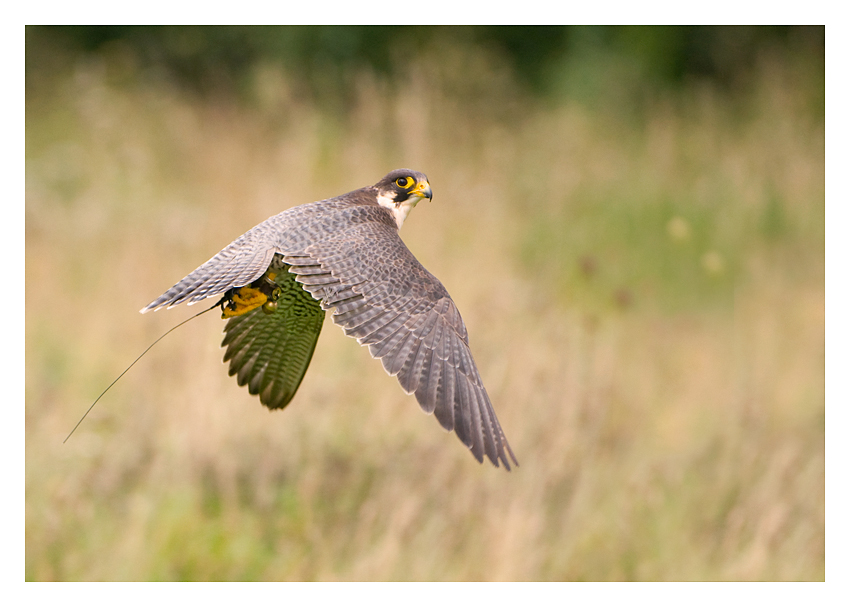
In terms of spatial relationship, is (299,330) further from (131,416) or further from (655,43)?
(655,43)

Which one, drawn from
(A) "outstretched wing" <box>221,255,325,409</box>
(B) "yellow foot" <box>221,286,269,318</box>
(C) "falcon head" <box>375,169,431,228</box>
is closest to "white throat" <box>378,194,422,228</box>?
(C) "falcon head" <box>375,169,431,228</box>

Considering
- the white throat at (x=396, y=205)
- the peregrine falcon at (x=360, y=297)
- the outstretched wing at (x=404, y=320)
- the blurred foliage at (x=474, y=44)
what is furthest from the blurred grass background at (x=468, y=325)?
the outstretched wing at (x=404, y=320)

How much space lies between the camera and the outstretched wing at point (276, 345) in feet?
8.26

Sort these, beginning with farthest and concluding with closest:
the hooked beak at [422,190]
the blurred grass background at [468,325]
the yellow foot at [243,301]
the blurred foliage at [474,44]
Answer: the blurred foliage at [474,44] → the blurred grass background at [468,325] → the hooked beak at [422,190] → the yellow foot at [243,301]

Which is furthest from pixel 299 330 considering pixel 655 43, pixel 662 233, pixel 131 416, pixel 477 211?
pixel 655 43

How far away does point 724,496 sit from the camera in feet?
16.4

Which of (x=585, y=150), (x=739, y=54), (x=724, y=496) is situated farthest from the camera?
(x=739, y=54)

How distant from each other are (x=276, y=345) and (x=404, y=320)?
56cm

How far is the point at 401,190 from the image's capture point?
2492mm

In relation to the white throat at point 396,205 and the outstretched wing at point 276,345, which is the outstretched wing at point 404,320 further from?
the outstretched wing at point 276,345

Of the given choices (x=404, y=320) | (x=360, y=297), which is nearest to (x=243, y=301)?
(x=360, y=297)

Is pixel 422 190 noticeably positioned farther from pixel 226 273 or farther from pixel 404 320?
pixel 226 273

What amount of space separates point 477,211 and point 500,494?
6.31ft

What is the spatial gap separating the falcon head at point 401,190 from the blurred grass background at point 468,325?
5.71ft
